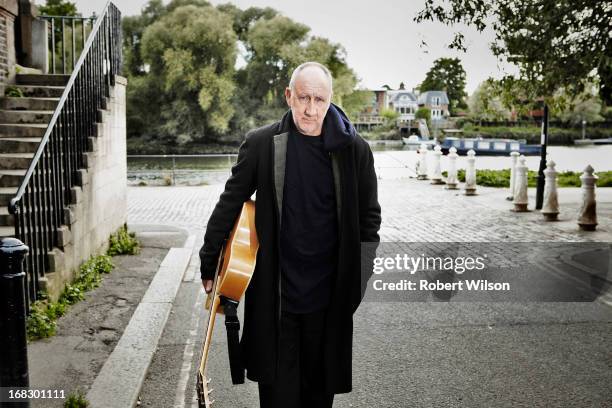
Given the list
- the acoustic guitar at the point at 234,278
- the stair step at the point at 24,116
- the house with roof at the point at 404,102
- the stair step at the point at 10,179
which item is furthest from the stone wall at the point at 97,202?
the house with roof at the point at 404,102

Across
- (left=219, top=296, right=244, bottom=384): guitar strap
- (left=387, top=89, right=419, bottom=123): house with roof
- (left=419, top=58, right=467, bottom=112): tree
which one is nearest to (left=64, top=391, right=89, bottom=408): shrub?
(left=219, top=296, right=244, bottom=384): guitar strap

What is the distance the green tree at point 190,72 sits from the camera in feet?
157

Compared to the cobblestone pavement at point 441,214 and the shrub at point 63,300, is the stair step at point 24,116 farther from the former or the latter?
the cobblestone pavement at point 441,214

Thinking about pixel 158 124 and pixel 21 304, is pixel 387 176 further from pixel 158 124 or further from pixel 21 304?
pixel 158 124

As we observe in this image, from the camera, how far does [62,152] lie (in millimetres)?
7789

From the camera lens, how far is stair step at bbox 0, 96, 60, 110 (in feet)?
34.3

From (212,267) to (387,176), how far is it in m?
24.2

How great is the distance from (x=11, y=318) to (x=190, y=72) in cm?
4720

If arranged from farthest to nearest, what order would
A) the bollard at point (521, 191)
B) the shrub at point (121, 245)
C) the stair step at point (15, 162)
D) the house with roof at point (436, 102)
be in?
the house with roof at point (436, 102) < the bollard at point (521, 191) < the shrub at point (121, 245) < the stair step at point (15, 162)

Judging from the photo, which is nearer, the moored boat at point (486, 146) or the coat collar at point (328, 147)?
the coat collar at point (328, 147)

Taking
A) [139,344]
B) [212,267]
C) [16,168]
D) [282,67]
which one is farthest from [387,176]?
[282,67]

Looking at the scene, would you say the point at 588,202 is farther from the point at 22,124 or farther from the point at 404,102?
the point at 404,102

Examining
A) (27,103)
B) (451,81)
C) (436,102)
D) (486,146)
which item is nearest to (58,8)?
(486,146)

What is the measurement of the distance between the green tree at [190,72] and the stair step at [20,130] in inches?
1512
